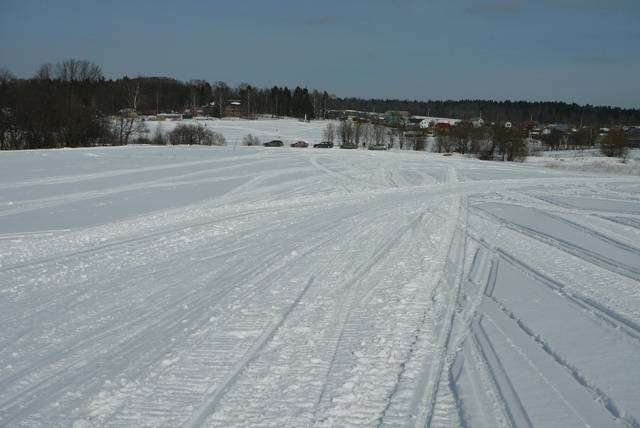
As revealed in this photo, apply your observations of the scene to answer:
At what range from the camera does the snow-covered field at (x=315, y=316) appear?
5.23 m

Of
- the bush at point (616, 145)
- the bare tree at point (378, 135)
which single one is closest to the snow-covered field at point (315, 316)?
the bush at point (616, 145)

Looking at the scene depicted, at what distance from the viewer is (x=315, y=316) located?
7.63 metres

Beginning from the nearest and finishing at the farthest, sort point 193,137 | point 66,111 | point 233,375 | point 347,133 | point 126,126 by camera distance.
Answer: point 233,375 → point 66,111 → point 193,137 → point 126,126 → point 347,133

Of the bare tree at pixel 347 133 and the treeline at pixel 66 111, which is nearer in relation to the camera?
the treeline at pixel 66 111

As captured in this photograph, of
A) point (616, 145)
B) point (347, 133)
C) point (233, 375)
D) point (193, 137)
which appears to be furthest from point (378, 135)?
point (233, 375)

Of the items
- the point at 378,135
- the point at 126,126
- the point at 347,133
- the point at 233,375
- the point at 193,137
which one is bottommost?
the point at 233,375

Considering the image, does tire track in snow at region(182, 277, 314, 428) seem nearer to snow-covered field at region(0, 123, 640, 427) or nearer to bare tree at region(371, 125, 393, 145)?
snow-covered field at region(0, 123, 640, 427)

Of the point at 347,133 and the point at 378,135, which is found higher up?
the point at 347,133

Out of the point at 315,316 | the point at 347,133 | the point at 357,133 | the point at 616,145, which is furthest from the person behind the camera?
the point at 357,133

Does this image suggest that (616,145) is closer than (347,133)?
Yes

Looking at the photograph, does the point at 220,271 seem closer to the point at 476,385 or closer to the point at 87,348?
the point at 87,348

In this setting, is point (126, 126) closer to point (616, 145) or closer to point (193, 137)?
point (193, 137)

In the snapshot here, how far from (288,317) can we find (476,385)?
9.34ft

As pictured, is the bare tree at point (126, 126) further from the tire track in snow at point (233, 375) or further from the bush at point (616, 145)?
the bush at point (616, 145)
